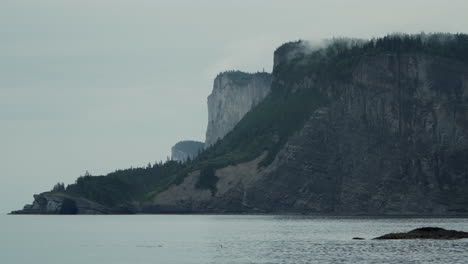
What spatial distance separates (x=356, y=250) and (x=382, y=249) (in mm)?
4507

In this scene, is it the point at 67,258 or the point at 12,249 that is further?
the point at 12,249

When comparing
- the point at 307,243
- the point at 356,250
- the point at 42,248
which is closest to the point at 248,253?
the point at 356,250

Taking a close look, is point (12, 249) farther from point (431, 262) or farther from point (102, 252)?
point (431, 262)

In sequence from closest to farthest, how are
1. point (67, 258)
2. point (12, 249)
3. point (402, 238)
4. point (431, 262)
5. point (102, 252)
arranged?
1. point (431, 262)
2. point (67, 258)
3. point (102, 252)
4. point (12, 249)
5. point (402, 238)

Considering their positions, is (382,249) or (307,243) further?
(307,243)

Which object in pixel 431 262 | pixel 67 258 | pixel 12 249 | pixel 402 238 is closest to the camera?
pixel 431 262

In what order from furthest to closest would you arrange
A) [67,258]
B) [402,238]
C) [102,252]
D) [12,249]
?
[402,238] → [12,249] → [102,252] → [67,258]

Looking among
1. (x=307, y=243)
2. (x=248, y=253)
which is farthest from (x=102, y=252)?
(x=307, y=243)

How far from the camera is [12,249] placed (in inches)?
6727

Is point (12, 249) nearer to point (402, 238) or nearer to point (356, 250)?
point (356, 250)

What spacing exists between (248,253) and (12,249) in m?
50.9

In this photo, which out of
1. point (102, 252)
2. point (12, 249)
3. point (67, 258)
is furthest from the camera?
point (12, 249)

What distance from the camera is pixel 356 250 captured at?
15100 cm

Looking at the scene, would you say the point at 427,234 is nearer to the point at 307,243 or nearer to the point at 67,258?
the point at 307,243
